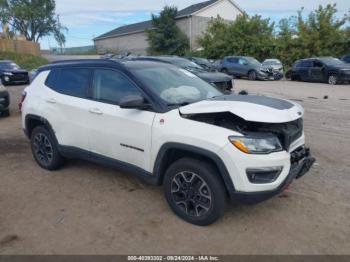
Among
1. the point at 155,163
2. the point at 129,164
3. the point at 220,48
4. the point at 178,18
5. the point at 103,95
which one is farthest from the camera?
the point at 178,18

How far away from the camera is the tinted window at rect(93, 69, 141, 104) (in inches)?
158

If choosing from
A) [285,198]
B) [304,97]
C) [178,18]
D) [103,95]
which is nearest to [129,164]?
[103,95]

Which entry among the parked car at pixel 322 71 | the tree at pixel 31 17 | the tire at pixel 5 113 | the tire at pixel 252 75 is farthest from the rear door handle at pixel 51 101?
the tree at pixel 31 17

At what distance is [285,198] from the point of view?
13.7ft

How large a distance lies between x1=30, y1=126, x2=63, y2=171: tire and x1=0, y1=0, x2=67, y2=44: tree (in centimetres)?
6269

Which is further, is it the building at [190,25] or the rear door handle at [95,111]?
the building at [190,25]

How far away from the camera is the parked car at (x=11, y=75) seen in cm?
1845

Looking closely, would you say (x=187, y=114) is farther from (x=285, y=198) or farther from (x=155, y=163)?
(x=285, y=198)

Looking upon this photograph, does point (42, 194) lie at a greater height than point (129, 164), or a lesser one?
lesser

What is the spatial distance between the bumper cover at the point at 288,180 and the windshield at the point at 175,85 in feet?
4.19

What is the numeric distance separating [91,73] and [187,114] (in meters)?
1.70

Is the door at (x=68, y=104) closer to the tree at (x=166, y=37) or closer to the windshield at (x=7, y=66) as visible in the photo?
the windshield at (x=7, y=66)

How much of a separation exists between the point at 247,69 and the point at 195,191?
66.0 ft

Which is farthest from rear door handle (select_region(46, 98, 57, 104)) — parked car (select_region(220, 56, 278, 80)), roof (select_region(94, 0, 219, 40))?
roof (select_region(94, 0, 219, 40))
